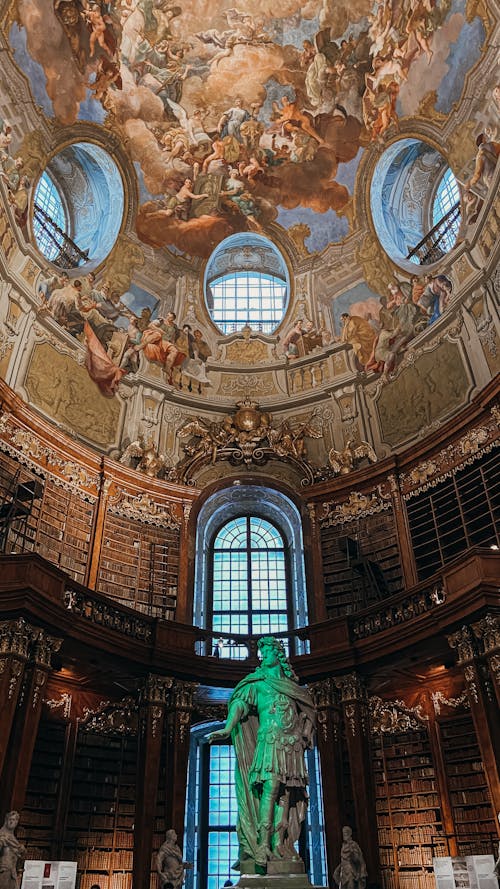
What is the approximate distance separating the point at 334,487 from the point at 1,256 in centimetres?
837

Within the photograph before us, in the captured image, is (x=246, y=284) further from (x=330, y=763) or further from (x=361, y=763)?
(x=361, y=763)

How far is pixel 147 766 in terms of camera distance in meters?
11.2

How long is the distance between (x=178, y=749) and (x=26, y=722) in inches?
125

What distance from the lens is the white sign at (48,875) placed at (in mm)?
7535

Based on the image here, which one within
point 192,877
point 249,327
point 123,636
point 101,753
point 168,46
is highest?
point 168,46

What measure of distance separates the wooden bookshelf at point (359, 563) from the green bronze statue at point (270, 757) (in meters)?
6.86

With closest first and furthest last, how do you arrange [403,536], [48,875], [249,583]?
[48,875] → [403,536] → [249,583]

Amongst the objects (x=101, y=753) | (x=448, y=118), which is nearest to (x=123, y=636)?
(x=101, y=753)

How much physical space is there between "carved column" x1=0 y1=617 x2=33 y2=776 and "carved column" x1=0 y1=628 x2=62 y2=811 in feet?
0.58

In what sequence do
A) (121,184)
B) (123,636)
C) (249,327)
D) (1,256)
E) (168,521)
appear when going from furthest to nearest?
(249,327), (121,184), (168,521), (1,256), (123,636)

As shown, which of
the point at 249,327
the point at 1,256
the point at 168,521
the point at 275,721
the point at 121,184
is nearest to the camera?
the point at 275,721

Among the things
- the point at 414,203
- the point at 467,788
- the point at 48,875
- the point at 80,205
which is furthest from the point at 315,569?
the point at 80,205

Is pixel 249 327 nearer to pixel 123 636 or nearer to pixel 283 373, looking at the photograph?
pixel 283 373

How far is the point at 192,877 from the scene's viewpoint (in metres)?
12.2
